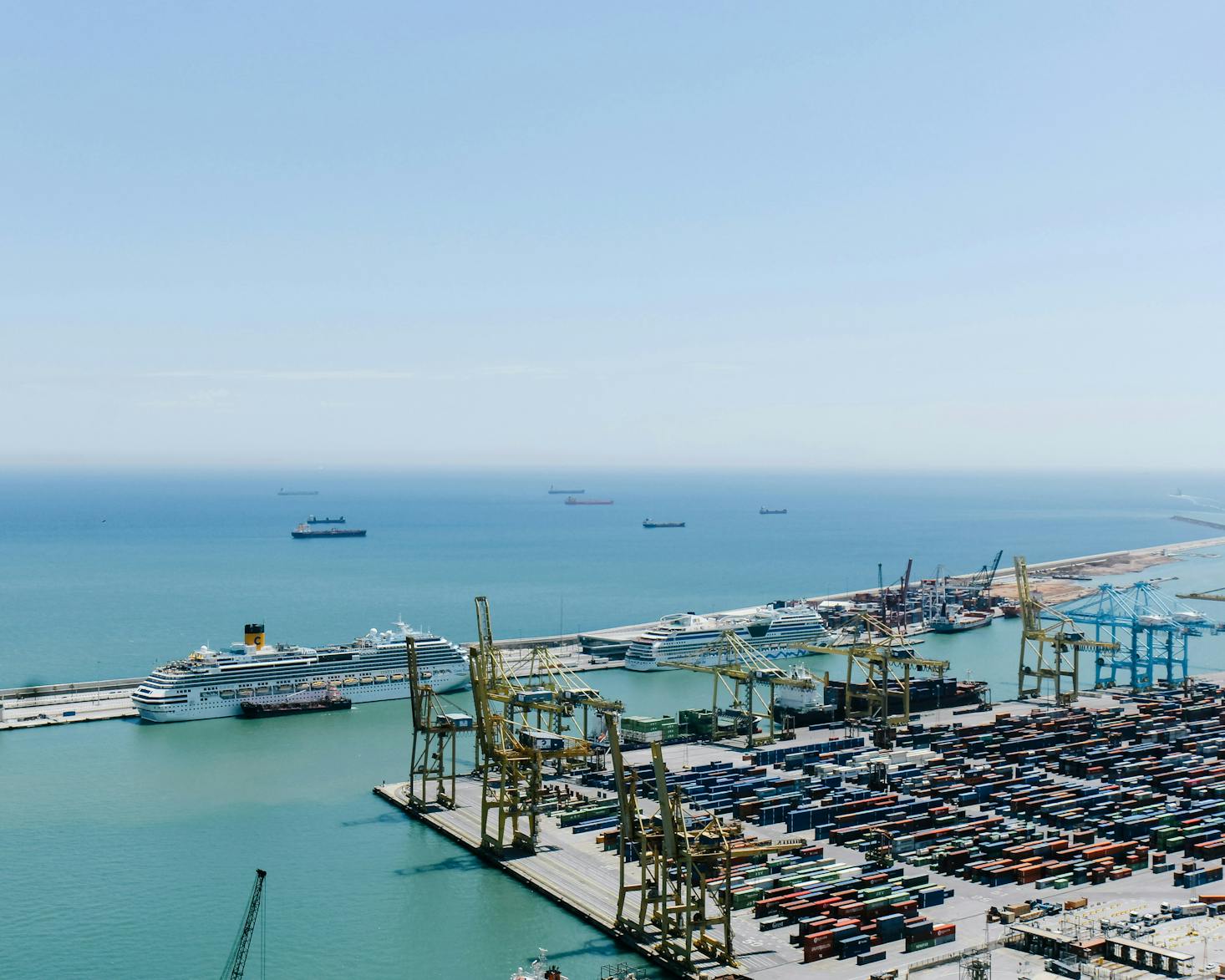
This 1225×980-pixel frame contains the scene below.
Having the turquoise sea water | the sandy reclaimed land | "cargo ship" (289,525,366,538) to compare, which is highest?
the sandy reclaimed land

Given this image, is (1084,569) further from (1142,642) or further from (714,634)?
(714,634)

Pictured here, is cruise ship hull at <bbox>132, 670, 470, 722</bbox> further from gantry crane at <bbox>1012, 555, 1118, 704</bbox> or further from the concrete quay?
gantry crane at <bbox>1012, 555, 1118, 704</bbox>

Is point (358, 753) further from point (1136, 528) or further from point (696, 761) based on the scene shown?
point (1136, 528)

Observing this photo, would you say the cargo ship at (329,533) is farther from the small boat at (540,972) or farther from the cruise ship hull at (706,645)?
the small boat at (540,972)

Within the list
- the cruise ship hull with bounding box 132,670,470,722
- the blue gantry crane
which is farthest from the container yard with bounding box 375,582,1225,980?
the blue gantry crane

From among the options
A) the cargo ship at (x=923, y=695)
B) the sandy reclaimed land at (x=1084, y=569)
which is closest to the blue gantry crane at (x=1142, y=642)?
the cargo ship at (x=923, y=695)

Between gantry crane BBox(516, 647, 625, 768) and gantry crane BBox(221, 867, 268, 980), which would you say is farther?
gantry crane BBox(516, 647, 625, 768)
